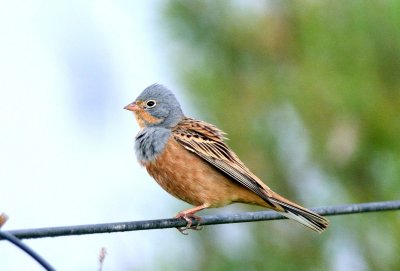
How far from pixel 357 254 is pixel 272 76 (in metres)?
1.51

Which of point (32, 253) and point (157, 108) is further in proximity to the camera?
point (157, 108)

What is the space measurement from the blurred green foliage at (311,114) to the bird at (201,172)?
120cm


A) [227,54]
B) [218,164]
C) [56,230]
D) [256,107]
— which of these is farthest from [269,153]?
[56,230]

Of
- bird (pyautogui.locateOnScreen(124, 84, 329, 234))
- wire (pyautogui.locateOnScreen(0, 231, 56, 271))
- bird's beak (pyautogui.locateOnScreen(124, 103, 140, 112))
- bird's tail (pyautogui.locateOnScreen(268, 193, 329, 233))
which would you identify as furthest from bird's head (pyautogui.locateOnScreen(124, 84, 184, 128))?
wire (pyautogui.locateOnScreen(0, 231, 56, 271))

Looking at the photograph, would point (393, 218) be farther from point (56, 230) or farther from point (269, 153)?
point (56, 230)

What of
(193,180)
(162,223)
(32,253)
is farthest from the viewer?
(193,180)

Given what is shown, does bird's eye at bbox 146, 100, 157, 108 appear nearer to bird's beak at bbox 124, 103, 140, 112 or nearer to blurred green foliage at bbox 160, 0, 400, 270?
bird's beak at bbox 124, 103, 140, 112

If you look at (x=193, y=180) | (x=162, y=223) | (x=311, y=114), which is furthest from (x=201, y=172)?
(x=311, y=114)

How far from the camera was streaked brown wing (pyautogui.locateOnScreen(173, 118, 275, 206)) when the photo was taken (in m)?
6.41

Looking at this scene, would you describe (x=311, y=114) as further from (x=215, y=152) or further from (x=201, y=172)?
(x=201, y=172)

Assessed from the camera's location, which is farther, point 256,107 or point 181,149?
point 256,107

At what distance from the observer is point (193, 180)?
6480mm

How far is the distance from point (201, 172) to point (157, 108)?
644 millimetres

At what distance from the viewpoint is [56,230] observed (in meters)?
4.67
